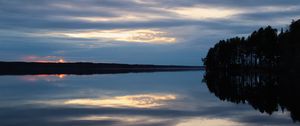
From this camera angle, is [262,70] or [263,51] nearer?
[263,51]

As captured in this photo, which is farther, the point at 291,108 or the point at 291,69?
the point at 291,69

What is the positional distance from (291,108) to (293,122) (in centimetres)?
750

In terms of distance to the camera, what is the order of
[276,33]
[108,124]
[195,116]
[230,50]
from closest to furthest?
[108,124]
[195,116]
[276,33]
[230,50]

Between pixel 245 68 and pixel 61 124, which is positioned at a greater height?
pixel 61 124

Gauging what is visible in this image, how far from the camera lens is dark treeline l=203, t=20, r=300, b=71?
3351 inches

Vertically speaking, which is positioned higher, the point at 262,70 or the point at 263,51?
the point at 263,51

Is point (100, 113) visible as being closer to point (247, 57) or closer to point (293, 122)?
point (293, 122)

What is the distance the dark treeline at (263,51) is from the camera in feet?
279

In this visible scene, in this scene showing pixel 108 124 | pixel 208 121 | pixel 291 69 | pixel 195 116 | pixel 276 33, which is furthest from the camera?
pixel 276 33

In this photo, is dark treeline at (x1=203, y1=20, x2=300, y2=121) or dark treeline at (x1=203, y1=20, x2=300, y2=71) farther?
dark treeline at (x1=203, y1=20, x2=300, y2=71)

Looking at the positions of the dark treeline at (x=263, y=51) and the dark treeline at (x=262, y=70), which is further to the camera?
the dark treeline at (x=263, y=51)

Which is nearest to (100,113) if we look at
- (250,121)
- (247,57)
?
(250,121)

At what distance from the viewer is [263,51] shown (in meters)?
110

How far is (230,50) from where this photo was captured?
497 ft
